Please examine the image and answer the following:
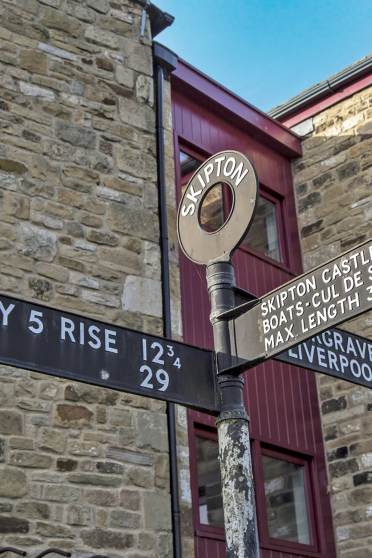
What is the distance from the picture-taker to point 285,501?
876 centimetres

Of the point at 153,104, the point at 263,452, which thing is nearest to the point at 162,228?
the point at 153,104

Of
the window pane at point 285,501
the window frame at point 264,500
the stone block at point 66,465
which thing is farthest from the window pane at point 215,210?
the stone block at point 66,465

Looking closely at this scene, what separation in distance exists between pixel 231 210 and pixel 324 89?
7027 mm

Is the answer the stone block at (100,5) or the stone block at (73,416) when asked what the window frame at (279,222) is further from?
the stone block at (73,416)

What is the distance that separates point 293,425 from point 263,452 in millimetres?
601


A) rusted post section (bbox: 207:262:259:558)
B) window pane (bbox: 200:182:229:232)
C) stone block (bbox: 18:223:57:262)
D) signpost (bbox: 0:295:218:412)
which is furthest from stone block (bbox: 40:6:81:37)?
signpost (bbox: 0:295:218:412)

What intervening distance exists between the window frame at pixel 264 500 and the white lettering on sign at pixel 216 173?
4.56 metres

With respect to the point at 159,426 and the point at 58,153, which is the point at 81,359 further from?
the point at 58,153

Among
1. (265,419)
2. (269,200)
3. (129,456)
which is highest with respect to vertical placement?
(269,200)

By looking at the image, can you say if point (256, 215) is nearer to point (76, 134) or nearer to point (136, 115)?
point (136, 115)

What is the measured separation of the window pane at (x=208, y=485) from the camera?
25.2 ft

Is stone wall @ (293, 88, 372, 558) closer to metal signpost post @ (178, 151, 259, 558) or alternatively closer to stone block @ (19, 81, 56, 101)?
stone block @ (19, 81, 56, 101)

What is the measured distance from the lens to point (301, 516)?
888 cm

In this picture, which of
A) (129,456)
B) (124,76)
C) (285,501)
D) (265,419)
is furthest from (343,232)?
(129,456)
